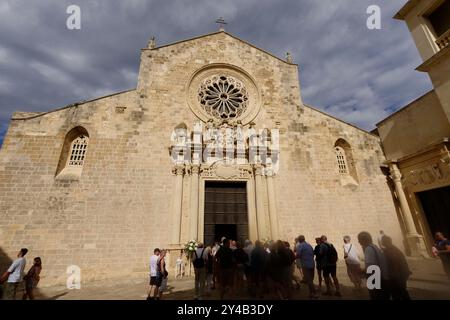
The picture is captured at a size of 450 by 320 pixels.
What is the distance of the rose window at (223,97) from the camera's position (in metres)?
11.9

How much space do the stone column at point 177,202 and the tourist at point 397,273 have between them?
6912 millimetres

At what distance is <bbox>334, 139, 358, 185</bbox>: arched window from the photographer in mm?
11309

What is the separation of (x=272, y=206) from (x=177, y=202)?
13.6 feet

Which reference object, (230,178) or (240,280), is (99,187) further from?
(240,280)

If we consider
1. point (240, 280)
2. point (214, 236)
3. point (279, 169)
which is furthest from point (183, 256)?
point (279, 169)

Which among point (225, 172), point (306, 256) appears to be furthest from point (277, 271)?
point (225, 172)

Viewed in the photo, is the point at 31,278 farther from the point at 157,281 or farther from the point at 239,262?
the point at 239,262

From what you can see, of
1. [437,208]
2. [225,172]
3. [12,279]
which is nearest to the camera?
[12,279]

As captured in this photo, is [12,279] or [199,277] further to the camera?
[199,277]

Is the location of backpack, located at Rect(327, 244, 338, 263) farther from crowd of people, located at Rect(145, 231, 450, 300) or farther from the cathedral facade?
the cathedral facade

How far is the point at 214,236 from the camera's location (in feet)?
31.0

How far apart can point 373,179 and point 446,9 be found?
808cm

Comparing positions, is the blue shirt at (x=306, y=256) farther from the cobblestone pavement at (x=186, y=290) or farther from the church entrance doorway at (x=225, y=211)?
Result: the church entrance doorway at (x=225, y=211)

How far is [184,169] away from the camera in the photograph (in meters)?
9.83
